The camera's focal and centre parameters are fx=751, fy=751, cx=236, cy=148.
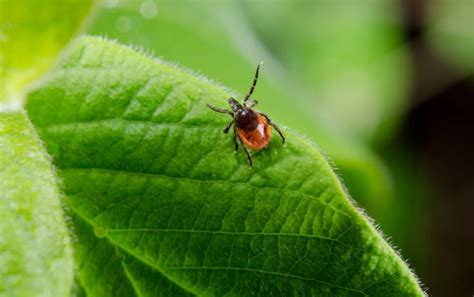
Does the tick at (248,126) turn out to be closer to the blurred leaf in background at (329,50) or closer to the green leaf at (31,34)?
the green leaf at (31,34)

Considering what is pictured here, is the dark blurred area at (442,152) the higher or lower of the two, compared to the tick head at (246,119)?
lower

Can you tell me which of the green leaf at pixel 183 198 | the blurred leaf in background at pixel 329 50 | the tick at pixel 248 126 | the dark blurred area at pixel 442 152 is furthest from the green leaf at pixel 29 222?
the dark blurred area at pixel 442 152

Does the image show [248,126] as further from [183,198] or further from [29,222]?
[29,222]

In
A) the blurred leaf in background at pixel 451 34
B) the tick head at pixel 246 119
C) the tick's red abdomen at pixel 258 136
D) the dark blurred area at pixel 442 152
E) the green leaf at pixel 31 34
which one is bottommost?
the dark blurred area at pixel 442 152

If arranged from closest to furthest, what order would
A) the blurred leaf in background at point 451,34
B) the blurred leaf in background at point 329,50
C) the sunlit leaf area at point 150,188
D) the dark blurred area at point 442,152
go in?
the sunlit leaf area at point 150,188 < the blurred leaf in background at point 329,50 < the dark blurred area at point 442,152 < the blurred leaf in background at point 451,34

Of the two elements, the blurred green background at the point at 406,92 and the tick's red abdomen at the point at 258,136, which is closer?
the tick's red abdomen at the point at 258,136

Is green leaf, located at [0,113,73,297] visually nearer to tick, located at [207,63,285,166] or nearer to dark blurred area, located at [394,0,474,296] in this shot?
tick, located at [207,63,285,166]

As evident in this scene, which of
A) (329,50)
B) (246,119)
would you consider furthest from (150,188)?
(329,50)
